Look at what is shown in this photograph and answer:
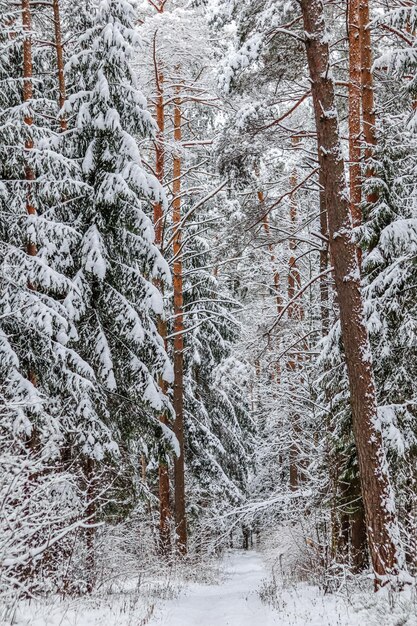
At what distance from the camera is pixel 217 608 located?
398 inches

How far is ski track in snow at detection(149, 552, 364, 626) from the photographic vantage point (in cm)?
677

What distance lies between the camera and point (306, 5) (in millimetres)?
6879

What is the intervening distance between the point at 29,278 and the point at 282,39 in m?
6.25

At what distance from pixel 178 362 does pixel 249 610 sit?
702cm

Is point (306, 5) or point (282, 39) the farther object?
point (282, 39)

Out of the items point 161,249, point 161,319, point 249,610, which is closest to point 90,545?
point 249,610

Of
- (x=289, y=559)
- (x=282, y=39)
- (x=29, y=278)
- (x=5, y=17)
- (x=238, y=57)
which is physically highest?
(x=5, y=17)

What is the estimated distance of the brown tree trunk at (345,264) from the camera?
21.8 ft

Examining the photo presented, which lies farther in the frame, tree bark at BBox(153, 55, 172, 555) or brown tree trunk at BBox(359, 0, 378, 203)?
tree bark at BBox(153, 55, 172, 555)

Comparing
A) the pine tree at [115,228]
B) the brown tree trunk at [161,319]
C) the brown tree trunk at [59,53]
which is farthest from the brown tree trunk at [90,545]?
the brown tree trunk at [59,53]

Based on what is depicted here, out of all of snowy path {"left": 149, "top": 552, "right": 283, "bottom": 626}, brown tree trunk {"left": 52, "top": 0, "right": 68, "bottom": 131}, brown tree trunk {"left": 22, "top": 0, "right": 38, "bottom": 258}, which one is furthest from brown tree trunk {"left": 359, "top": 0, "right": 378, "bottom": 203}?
snowy path {"left": 149, "top": 552, "right": 283, "bottom": 626}

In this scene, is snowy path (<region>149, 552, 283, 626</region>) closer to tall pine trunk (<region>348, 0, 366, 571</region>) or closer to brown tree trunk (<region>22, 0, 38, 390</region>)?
tall pine trunk (<region>348, 0, 366, 571</region>)

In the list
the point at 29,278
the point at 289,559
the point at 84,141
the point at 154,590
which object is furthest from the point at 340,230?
the point at 289,559

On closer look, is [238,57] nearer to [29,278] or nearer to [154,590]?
[29,278]
